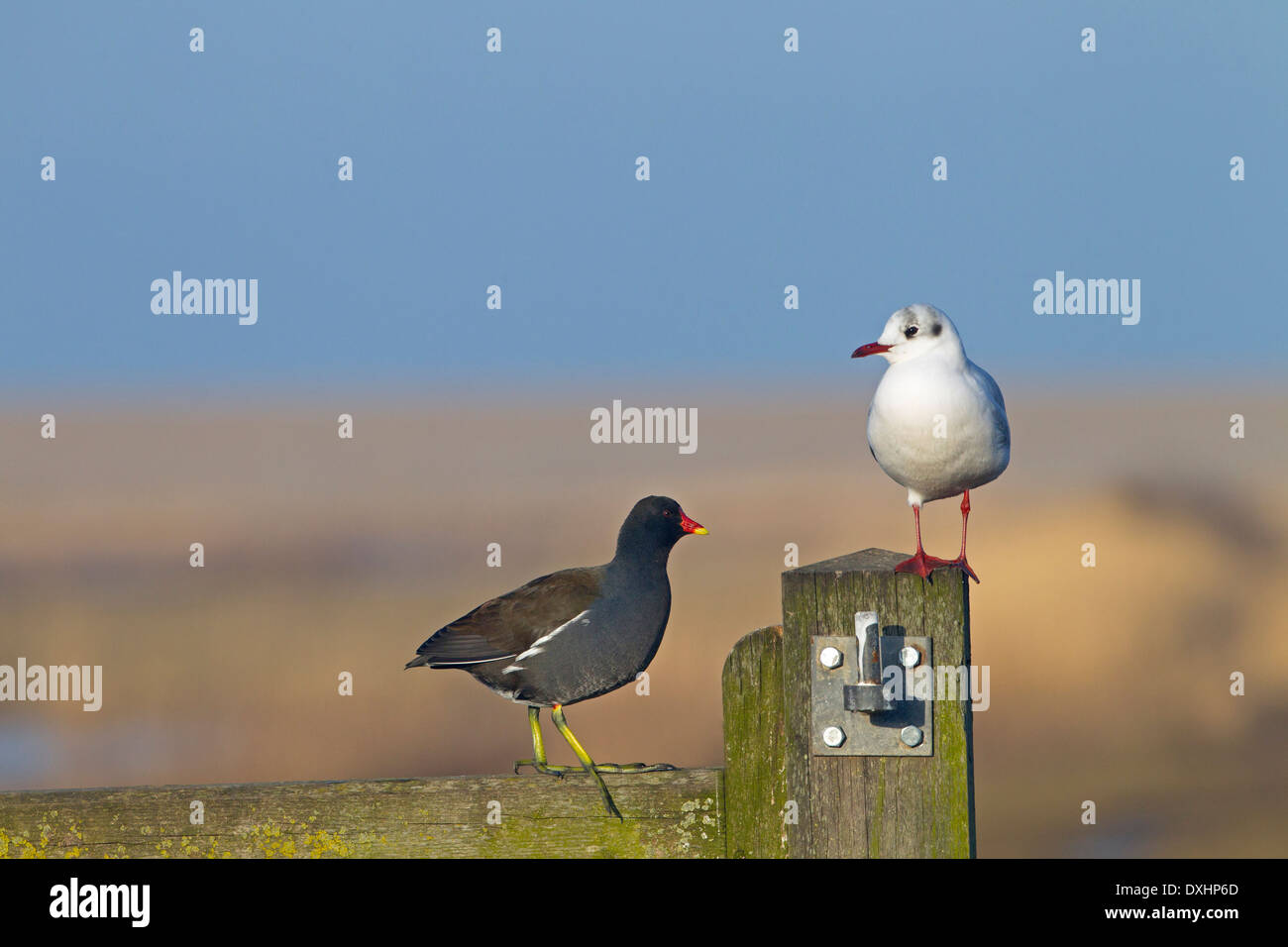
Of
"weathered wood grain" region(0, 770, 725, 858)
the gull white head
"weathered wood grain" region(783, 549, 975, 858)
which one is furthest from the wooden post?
the gull white head

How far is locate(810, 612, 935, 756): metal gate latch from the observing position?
9.93ft

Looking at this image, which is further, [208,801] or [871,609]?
[208,801]

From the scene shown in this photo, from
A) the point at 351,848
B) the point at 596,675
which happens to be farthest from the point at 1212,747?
the point at 351,848

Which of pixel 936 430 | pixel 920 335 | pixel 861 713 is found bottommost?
pixel 861 713

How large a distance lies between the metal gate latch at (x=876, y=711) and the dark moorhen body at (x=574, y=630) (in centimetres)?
100

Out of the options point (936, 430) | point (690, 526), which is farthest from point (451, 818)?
point (936, 430)

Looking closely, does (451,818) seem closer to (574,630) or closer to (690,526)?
(574,630)

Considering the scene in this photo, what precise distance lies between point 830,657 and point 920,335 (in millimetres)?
1833

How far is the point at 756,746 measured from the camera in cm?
321

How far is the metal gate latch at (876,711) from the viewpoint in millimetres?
3027

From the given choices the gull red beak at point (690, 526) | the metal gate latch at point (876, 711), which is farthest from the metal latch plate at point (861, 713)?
the gull red beak at point (690, 526)

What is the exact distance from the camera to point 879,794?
10.0ft
